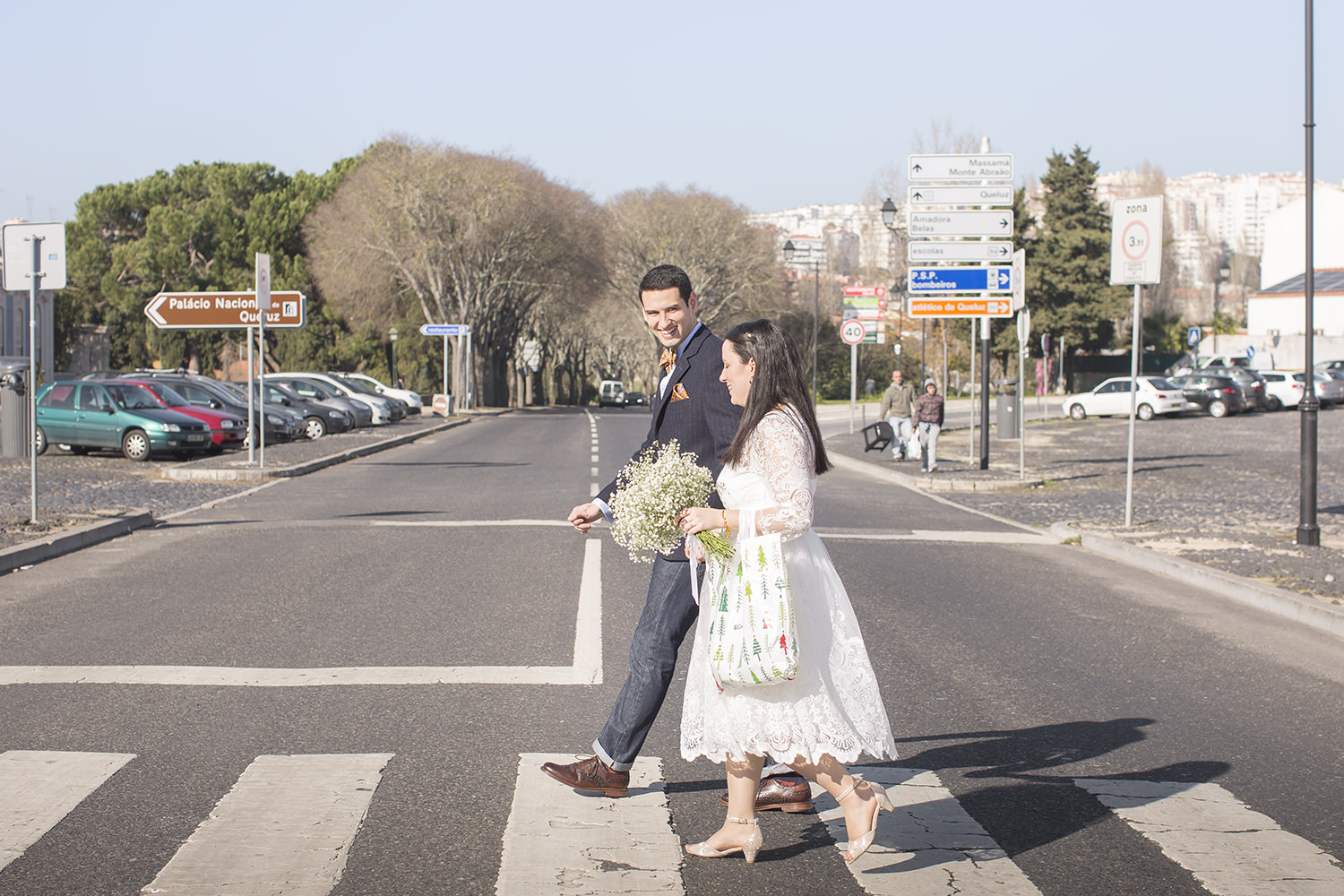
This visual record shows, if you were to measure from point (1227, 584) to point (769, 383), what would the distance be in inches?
295

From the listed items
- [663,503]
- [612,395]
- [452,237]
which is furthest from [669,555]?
[612,395]

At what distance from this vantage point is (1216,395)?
141ft

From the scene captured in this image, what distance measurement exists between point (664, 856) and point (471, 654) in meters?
3.30

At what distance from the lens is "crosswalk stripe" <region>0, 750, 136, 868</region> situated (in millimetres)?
4312

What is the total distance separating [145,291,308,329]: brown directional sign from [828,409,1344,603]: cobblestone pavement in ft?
37.3

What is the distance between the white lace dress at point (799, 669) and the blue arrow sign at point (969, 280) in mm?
18862

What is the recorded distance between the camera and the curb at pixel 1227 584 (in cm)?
874

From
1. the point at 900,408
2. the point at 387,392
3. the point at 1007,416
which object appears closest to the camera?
the point at 900,408

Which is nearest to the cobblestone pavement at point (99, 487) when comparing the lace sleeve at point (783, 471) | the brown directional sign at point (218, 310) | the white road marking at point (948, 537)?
the brown directional sign at point (218, 310)

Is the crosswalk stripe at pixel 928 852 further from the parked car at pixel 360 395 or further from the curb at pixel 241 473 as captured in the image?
the parked car at pixel 360 395

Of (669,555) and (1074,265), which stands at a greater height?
(1074,265)

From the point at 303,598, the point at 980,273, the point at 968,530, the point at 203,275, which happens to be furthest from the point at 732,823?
the point at 203,275

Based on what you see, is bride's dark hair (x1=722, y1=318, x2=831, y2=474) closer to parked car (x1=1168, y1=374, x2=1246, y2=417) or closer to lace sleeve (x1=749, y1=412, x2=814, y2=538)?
lace sleeve (x1=749, y1=412, x2=814, y2=538)

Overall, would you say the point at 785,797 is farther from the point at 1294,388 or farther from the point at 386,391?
the point at 1294,388
